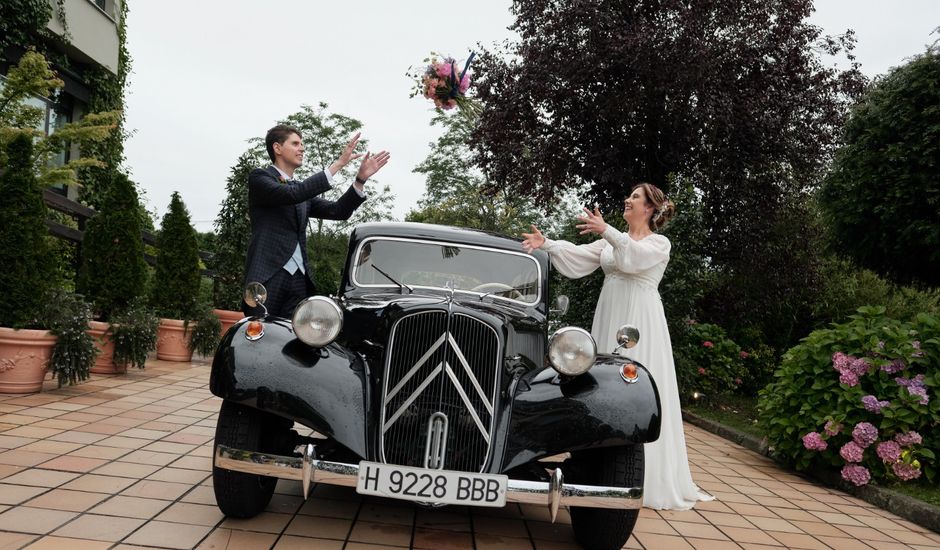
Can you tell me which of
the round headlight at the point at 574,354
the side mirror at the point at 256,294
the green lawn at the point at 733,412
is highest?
the side mirror at the point at 256,294

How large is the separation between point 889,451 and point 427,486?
12.3ft

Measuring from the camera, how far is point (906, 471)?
4.52 metres

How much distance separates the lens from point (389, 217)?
3394 centimetres

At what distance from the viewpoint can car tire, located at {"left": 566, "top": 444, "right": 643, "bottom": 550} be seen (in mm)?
2793

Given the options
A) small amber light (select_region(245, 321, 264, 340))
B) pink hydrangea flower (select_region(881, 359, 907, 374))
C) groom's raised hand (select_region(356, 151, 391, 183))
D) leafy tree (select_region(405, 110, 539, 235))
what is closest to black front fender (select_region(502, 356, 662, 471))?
small amber light (select_region(245, 321, 264, 340))

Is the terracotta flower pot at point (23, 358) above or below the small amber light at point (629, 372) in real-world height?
below

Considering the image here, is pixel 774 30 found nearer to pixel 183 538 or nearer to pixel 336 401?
pixel 336 401

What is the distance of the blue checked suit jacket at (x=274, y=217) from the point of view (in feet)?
11.6

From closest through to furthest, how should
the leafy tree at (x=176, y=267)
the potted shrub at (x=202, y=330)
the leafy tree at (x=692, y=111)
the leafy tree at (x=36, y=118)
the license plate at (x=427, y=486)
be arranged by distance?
the license plate at (x=427, y=486), the leafy tree at (x=176, y=267), the potted shrub at (x=202, y=330), the leafy tree at (x=692, y=111), the leafy tree at (x=36, y=118)

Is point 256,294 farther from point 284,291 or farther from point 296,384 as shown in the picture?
point 296,384


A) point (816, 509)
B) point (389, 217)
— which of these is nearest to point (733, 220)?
point (816, 509)

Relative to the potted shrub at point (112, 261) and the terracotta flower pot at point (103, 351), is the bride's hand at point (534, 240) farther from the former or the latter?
the potted shrub at point (112, 261)

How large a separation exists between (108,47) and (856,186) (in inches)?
525

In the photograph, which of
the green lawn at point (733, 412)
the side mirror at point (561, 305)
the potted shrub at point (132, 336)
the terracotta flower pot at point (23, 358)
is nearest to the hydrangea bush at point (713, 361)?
the green lawn at point (733, 412)
